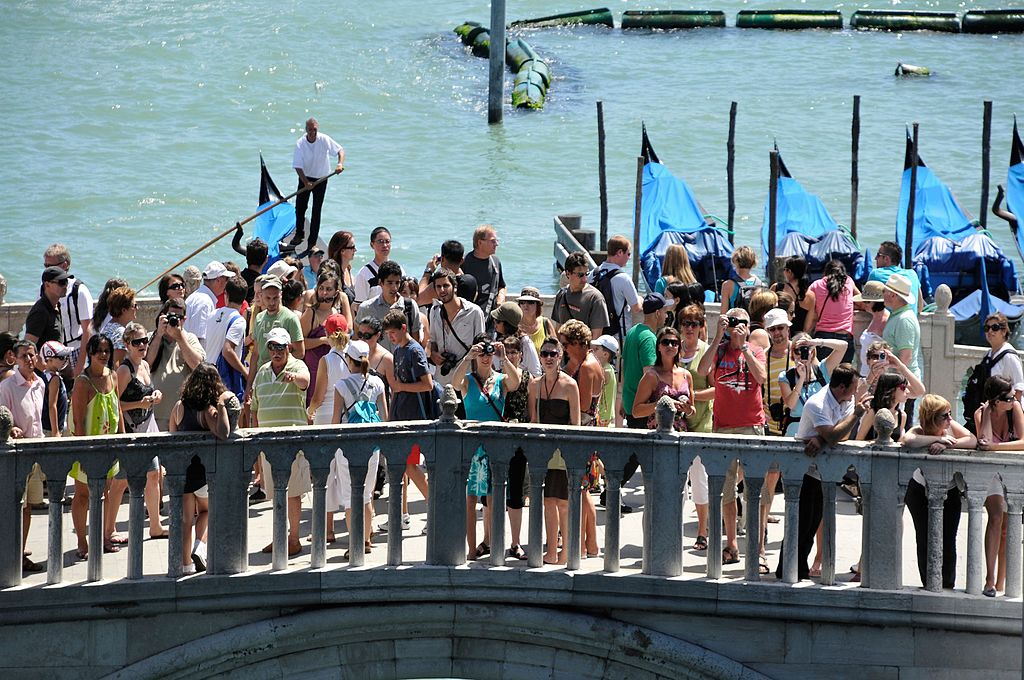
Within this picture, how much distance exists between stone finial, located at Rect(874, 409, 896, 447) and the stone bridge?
0.34 ft

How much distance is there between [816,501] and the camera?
28.7 ft

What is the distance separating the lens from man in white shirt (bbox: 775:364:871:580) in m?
8.35

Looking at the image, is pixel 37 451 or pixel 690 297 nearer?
pixel 37 451

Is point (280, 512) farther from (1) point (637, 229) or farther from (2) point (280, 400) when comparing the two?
(1) point (637, 229)

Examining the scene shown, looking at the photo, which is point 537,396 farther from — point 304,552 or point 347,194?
point 347,194

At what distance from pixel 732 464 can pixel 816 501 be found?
1.55 feet

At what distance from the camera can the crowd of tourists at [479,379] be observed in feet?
28.2

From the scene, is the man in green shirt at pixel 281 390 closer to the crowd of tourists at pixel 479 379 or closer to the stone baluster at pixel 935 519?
the crowd of tourists at pixel 479 379

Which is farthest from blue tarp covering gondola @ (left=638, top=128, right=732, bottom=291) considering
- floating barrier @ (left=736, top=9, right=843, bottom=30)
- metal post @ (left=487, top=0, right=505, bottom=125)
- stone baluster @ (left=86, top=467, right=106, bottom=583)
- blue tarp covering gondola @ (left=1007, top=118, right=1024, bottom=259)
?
floating barrier @ (left=736, top=9, right=843, bottom=30)

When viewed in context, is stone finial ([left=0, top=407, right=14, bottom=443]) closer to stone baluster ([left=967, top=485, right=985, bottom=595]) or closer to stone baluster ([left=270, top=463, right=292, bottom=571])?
stone baluster ([left=270, top=463, right=292, bottom=571])

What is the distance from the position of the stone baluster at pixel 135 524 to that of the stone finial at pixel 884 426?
364cm

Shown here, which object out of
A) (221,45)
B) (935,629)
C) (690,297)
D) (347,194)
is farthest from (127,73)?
(935,629)

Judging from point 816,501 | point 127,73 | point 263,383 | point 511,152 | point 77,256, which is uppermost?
point 127,73

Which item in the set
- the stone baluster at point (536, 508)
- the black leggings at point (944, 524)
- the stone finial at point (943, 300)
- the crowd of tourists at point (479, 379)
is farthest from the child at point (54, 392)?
the stone finial at point (943, 300)
